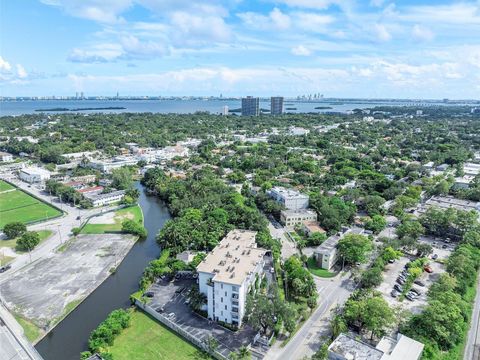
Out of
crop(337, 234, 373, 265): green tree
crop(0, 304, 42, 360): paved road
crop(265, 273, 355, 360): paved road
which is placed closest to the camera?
crop(0, 304, 42, 360): paved road

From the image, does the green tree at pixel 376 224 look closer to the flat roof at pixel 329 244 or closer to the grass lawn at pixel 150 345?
the flat roof at pixel 329 244

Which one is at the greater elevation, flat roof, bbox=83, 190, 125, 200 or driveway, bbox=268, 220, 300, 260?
flat roof, bbox=83, 190, 125, 200

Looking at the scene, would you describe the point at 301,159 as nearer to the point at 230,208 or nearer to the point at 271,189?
the point at 271,189

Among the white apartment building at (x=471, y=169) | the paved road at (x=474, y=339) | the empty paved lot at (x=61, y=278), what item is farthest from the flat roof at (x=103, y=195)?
the white apartment building at (x=471, y=169)

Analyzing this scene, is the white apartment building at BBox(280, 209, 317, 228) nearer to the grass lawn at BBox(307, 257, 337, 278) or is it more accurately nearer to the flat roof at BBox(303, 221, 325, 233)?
the flat roof at BBox(303, 221, 325, 233)

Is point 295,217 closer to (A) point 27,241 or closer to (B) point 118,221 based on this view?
(B) point 118,221

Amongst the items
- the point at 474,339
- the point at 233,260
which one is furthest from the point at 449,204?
the point at 233,260

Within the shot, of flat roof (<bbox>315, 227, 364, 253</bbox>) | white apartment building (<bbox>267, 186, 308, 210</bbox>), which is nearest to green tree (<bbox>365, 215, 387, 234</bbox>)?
flat roof (<bbox>315, 227, 364, 253</bbox>)
